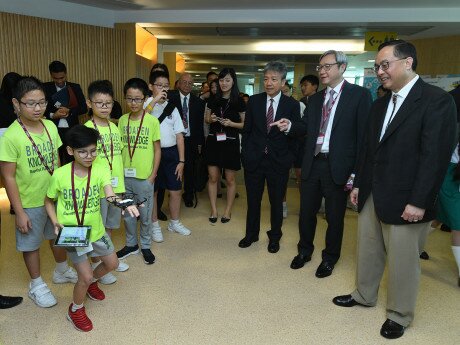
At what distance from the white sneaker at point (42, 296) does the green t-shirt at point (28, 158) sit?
0.61m

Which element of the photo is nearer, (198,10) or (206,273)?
(206,273)

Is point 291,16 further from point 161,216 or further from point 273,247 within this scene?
point 273,247

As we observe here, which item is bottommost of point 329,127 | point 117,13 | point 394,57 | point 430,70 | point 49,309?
point 49,309

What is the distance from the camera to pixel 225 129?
147 inches

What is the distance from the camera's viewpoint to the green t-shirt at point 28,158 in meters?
1.96

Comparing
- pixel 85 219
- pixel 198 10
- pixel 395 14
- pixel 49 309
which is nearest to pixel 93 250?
pixel 85 219

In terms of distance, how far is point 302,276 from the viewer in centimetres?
278

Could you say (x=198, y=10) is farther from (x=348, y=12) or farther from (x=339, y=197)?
(x=339, y=197)

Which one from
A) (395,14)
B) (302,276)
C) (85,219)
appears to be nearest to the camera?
(85,219)

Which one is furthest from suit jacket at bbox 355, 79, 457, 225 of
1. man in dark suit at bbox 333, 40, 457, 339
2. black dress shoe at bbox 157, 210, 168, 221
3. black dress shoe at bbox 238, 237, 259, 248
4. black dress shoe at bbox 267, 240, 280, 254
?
black dress shoe at bbox 157, 210, 168, 221

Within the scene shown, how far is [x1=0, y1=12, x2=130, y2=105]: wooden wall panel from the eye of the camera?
454cm

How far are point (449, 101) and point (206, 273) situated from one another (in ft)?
6.76

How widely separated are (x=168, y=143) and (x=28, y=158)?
1411 mm

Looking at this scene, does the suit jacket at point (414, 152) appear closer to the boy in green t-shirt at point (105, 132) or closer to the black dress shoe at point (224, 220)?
the boy in green t-shirt at point (105, 132)
